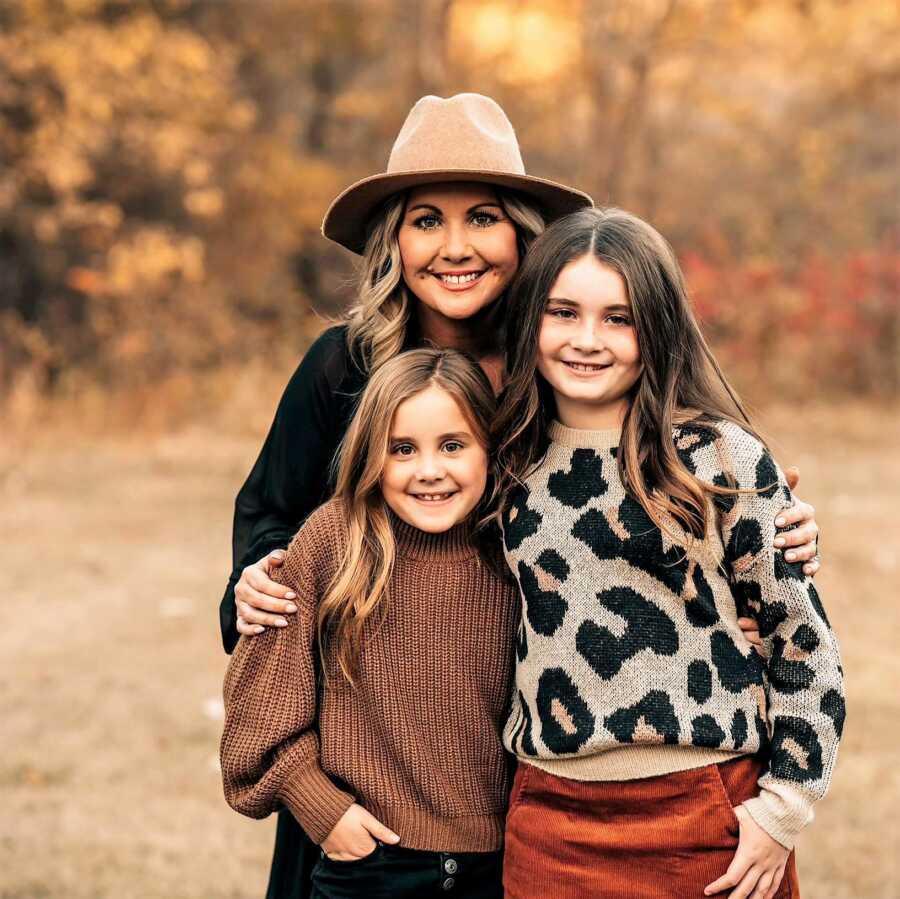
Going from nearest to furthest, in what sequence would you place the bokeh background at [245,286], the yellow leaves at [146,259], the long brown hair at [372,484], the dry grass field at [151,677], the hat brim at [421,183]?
the long brown hair at [372,484]
the hat brim at [421,183]
the dry grass field at [151,677]
the bokeh background at [245,286]
the yellow leaves at [146,259]

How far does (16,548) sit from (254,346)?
22.9 feet

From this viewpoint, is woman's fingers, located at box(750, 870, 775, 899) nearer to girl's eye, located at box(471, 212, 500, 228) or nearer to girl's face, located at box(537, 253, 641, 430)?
girl's face, located at box(537, 253, 641, 430)

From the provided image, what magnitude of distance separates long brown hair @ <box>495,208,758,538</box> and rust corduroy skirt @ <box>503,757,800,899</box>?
435 millimetres

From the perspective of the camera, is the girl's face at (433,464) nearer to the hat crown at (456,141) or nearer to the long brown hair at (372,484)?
the long brown hair at (372,484)

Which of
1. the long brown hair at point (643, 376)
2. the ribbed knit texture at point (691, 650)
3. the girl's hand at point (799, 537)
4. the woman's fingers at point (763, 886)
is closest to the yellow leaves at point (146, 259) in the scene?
the long brown hair at point (643, 376)

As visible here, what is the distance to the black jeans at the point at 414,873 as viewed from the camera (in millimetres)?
2389

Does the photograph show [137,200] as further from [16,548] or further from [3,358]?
[16,548]

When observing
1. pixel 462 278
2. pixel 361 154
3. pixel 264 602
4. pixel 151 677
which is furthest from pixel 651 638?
pixel 361 154

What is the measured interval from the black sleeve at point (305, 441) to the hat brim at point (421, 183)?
0.29m

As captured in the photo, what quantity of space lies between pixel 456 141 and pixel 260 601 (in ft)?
3.43

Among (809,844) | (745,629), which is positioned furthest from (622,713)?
(809,844)

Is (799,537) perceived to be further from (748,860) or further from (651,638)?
(748,860)

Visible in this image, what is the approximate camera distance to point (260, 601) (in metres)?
2.43

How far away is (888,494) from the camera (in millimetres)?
10586
